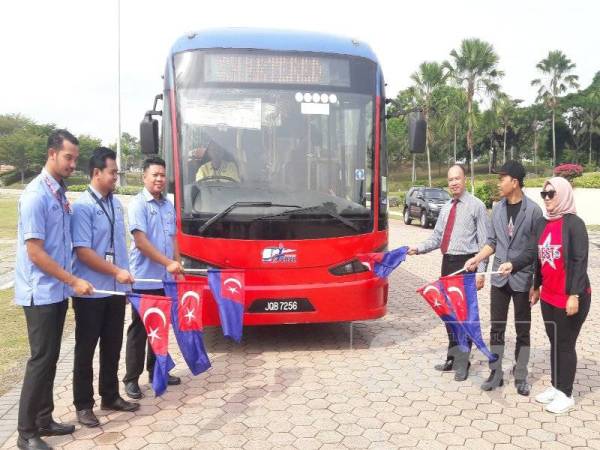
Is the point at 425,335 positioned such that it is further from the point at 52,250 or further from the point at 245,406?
the point at 52,250

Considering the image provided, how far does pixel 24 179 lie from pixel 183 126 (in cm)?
7320

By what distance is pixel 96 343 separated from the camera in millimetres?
4113

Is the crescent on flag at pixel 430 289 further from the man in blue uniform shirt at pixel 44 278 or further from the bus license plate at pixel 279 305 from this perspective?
the man in blue uniform shirt at pixel 44 278

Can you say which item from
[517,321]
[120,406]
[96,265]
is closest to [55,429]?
[120,406]

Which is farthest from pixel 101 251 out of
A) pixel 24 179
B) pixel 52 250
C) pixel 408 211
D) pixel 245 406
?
pixel 24 179

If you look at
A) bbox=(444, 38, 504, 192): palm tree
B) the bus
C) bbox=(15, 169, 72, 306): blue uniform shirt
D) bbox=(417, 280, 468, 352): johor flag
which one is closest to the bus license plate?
the bus

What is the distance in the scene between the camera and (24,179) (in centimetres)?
7012

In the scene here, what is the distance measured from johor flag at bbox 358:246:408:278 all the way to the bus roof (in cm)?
→ 212

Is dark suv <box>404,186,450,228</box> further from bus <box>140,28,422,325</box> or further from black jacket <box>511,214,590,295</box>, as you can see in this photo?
black jacket <box>511,214,590,295</box>

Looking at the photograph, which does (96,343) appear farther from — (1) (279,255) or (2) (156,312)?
(1) (279,255)

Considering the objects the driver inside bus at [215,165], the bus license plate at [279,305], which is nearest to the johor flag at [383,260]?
the bus license plate at [279,305]

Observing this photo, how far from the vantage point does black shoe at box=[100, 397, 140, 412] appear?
434 centimetres

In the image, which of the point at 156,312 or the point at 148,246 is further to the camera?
the point at 148,246

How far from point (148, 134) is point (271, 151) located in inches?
57.8
